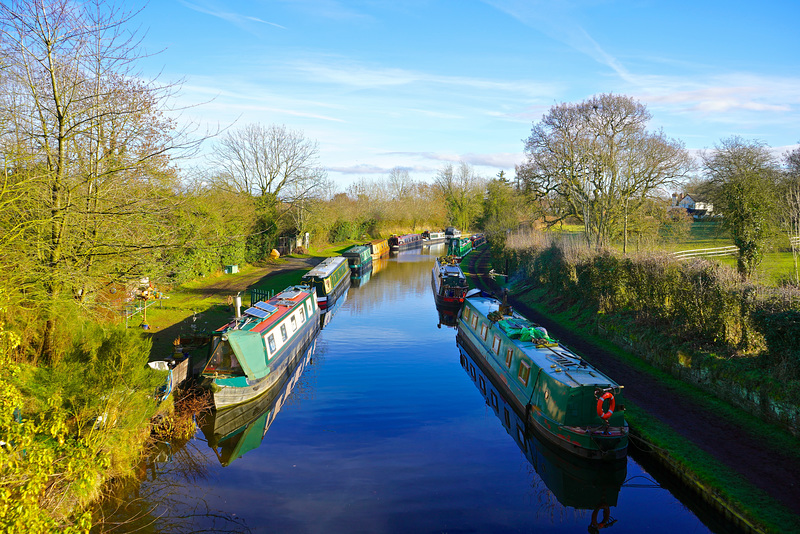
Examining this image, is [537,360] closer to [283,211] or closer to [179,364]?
[179,364]

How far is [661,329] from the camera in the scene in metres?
15.5

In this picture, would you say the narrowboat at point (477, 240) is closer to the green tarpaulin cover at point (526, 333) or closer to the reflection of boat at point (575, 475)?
the green tarpaulin cover at point (526, 333)

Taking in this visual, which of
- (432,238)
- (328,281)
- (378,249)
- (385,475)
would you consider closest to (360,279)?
(328,281)

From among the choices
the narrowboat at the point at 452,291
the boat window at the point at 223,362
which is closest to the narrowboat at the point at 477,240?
the narrowboat at the point at 452,291

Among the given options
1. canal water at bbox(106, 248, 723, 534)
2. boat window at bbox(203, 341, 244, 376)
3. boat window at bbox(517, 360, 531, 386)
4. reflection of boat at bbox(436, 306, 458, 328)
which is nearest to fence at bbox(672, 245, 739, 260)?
reflection of boat at bbox(436, 306, 458, 328)

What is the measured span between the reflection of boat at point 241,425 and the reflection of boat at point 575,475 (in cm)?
642

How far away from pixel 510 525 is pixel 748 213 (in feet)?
46.5

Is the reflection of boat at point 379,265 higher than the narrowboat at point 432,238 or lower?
lower

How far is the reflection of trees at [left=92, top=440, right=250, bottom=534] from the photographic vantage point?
344 inches

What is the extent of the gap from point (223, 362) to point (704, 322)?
1325 centimetres

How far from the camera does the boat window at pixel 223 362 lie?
1371cm

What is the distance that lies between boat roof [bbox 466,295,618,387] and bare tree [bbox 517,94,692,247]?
14.6m

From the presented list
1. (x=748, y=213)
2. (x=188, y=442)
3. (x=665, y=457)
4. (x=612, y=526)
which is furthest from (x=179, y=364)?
(x=748, y=213)

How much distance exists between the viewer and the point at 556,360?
1220cm
